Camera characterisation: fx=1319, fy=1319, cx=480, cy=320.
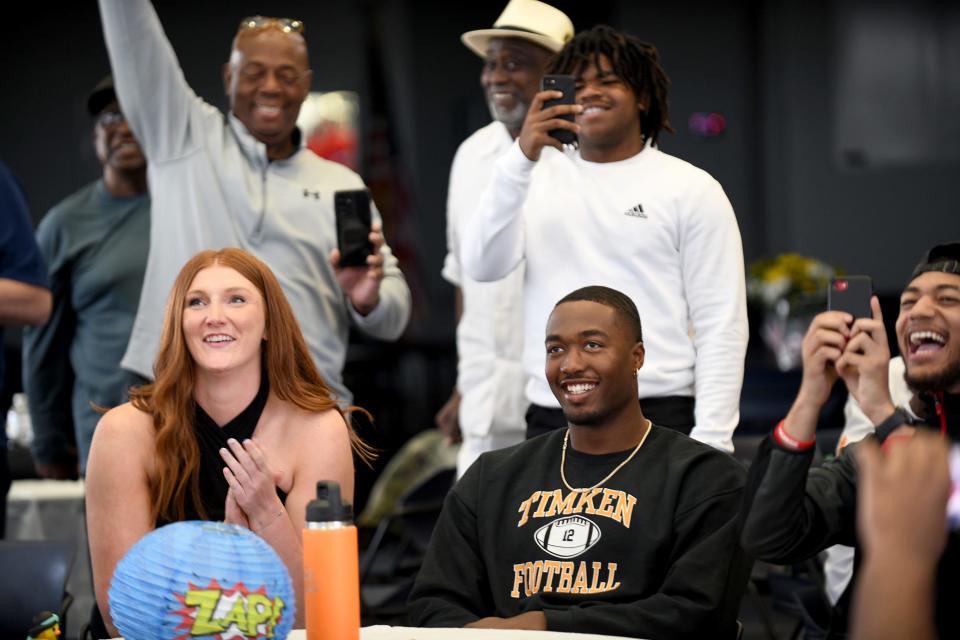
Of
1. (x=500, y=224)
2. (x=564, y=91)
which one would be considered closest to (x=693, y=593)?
(x=500, y=224)

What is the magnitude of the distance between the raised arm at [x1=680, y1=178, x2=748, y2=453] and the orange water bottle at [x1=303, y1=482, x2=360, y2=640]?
131 centimetres

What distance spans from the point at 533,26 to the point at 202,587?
7.41 feet

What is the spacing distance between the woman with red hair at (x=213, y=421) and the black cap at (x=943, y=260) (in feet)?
3.89

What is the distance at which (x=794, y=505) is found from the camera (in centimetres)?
212

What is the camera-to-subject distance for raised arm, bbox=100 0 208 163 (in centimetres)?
325

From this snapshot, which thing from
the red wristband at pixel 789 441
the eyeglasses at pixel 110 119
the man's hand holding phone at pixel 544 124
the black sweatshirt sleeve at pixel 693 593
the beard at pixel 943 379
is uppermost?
the eyeglasses at pixel 110 119

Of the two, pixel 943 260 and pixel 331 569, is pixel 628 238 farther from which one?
pixel 331 569

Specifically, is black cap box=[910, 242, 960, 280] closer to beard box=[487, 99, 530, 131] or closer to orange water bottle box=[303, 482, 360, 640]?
orange water bottle box=[303, 482, 360, 640]

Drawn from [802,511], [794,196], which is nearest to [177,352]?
[802,511]

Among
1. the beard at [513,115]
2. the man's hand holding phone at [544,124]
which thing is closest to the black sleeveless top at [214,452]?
the man's hand holding phone at [544,124]

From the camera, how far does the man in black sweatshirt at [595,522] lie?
2.35 metres

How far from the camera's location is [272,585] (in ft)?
5.57

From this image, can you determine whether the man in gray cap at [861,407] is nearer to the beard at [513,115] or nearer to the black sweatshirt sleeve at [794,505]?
the black sweatshirt sleeve at [794,505]

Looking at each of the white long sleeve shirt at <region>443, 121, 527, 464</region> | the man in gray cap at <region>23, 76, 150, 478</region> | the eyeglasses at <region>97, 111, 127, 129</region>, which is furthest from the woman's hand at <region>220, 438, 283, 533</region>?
the eyeglasses at <region>97, 111, 127, 129</region>
